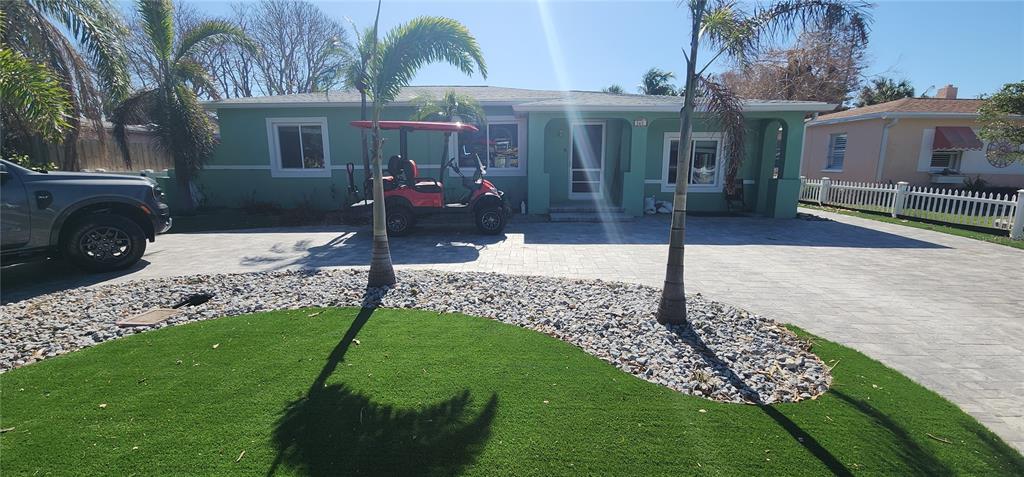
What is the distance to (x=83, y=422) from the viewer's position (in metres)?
2.65

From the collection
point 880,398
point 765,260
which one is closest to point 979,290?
point 765,260

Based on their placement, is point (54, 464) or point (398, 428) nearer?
point (54, 464)

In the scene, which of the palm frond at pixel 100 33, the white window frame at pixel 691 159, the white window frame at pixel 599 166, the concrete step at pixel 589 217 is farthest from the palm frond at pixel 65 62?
the white window frame at pixel 691 159

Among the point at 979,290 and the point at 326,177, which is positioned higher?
the point at 326,177

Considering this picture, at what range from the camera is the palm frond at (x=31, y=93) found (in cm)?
558

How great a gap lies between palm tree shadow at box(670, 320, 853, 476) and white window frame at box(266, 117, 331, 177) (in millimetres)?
11147

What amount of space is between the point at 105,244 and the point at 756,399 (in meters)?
8.16

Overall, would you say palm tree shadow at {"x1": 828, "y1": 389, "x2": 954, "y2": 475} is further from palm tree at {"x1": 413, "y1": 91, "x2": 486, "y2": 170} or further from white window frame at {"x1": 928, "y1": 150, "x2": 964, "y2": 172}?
white window frame at {"x1": 928, "y1": 150, "x2": 964, "y2": 172}

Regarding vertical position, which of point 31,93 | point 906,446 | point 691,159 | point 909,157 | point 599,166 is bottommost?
point 906,446

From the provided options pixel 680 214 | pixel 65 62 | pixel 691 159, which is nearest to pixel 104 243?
pixel 65 62

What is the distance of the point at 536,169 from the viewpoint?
11.4 metres

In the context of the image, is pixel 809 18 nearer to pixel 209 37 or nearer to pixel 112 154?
pixel 209 37

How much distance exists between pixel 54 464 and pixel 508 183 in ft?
35.5

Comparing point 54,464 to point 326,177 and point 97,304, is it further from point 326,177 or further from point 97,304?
point 326,177
